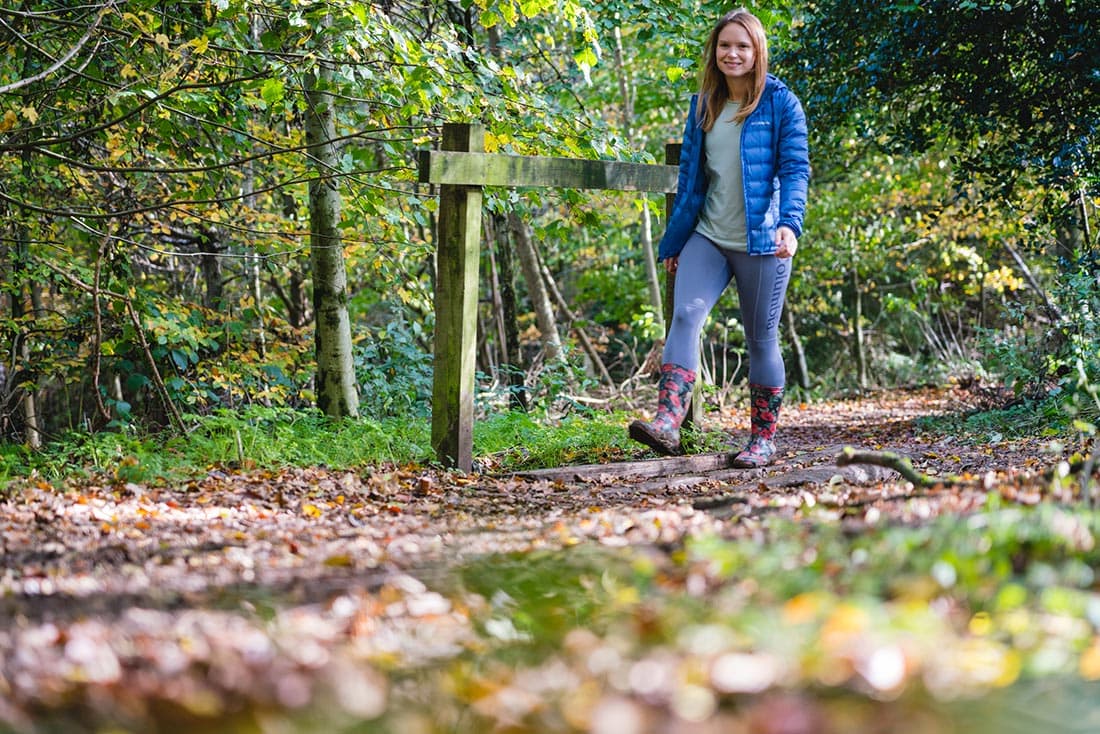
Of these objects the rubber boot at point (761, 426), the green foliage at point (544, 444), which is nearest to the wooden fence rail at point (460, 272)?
the green foliage at point (544, 444)

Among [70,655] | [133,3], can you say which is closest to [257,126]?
[133,3]

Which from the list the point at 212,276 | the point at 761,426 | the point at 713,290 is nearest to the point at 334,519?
the point at 713,290

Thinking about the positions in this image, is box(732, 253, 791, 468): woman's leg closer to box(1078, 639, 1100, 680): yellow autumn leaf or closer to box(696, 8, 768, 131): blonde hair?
box(696, 8, 768, 131): blonde hair

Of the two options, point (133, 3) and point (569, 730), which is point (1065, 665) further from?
point (133, 3)

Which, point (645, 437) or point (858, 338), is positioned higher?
point (645, 437)

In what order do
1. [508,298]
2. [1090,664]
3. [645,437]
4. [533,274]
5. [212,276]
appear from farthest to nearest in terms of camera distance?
[533,274]
[508,298]
[212,276]
[645,437]
[1090,664]

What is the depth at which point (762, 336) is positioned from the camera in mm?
5176

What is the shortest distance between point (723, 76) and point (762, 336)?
52.1 inches

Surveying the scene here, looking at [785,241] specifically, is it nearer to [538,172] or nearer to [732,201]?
[732,201]

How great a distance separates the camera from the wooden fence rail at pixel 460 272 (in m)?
4.69

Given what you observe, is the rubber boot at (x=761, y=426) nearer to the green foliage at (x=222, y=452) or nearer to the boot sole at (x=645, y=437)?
the boot sole at (x=645, y=437)

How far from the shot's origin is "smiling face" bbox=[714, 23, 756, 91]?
4.70 m

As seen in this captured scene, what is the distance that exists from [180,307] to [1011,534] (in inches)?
228

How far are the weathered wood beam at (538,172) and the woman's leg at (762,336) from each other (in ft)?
2.73
